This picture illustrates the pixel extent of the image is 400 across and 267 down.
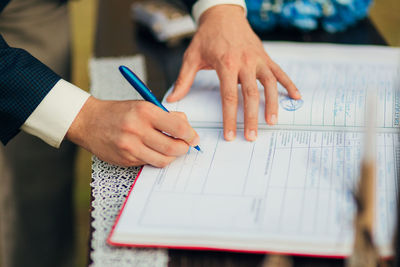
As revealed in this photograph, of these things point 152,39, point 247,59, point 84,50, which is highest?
point 247,59

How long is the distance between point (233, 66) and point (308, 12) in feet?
1.28

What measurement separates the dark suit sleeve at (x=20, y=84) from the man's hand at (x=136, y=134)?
3.8 inches

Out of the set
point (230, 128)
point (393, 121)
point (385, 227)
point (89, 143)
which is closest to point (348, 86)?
point (393, 121)

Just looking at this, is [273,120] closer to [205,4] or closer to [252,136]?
[252,136]

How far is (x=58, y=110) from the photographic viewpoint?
74 centimetres

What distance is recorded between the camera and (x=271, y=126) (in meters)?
0.76

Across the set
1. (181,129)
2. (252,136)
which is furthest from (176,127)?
(252,136)

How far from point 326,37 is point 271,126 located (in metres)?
0.48

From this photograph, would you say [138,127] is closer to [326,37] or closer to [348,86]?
[348,86]

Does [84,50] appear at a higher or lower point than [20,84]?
lower

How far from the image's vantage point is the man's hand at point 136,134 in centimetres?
67

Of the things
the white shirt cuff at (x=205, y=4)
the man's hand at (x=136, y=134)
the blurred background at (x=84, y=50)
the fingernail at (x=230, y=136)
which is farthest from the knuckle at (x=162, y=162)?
the blurred background at (x=84, y=50)

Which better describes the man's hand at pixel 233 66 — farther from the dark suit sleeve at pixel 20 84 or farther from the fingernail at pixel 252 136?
the dark suit sleeve at pixel 20 84

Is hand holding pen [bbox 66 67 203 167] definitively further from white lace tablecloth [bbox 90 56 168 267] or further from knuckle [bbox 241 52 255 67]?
knuckle [bbox 241 52 255 67]
